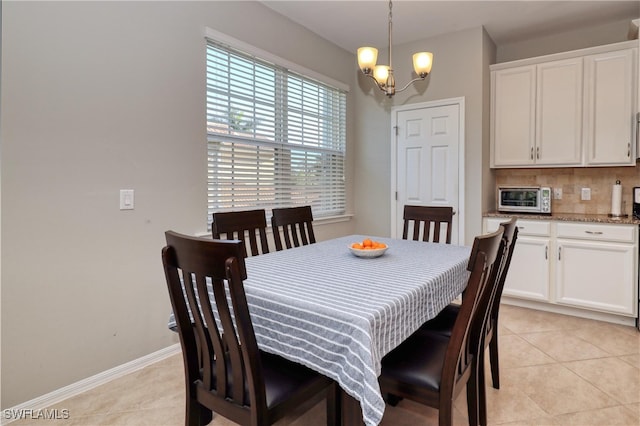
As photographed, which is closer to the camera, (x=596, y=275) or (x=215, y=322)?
(x=215, y=322)

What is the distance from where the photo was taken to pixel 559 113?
3.38 m

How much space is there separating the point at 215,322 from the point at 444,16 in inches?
130

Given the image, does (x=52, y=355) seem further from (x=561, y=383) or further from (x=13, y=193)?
(x=561, y=383)

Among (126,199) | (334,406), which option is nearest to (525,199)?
(334,406)

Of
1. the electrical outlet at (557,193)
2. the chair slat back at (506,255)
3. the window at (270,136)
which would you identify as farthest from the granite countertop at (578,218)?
the window at (270,136)

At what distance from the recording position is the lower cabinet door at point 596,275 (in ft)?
9.62

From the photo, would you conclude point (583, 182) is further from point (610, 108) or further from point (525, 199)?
point (610, 108)

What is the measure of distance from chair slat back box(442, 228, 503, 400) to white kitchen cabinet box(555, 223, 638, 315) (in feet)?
7.26

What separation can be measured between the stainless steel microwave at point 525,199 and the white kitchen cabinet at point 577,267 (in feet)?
0.79

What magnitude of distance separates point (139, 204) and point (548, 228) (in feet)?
10.8

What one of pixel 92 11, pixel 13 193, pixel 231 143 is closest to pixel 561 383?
pixel 231 143

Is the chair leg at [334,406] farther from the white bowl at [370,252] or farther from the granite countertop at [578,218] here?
the granite countertop at [578,218]

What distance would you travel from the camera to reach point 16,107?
1.78 metres

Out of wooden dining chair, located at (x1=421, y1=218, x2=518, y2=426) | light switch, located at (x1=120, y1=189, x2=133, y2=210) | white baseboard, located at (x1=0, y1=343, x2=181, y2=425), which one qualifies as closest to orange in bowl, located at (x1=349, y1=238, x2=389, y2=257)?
wooden dining chair, located at (x1=421, y1=218, x2=518, y2=426)
